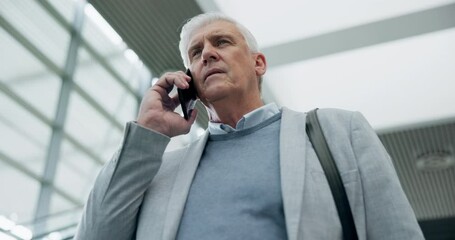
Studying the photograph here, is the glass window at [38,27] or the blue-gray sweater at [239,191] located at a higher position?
the glass window at [38,27]

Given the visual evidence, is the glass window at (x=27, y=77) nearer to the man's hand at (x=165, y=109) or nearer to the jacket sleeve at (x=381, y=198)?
the man's hand at (x=165, y=109)

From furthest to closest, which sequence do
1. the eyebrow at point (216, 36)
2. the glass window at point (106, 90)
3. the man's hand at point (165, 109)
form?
→ the glass window at point (106, 90), the eyebrow at point (216, 36), the man's hand at point (165, 109)

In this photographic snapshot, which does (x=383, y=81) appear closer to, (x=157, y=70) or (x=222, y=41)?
(x=157, y=70)

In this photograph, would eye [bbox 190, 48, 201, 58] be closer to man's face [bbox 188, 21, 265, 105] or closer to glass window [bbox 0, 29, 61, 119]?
man's face [bbox 188, 21, 265, 105]

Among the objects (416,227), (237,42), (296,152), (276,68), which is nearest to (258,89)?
(237,42)

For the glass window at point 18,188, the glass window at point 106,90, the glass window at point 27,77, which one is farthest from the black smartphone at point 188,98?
the glass window at point 106,90

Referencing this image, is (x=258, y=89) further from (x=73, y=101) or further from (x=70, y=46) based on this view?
(x=73, y=101)

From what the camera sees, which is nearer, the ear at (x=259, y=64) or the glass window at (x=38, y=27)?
the ear at (x=259, y=64)

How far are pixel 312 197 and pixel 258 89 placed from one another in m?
0.74

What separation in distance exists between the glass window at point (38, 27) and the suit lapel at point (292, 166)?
473cm

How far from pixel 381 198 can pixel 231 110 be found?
677 millimetres

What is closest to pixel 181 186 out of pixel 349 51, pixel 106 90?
pixel 349 51

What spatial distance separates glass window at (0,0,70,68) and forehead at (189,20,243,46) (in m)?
4.08

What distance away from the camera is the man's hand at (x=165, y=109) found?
1.99 metres
